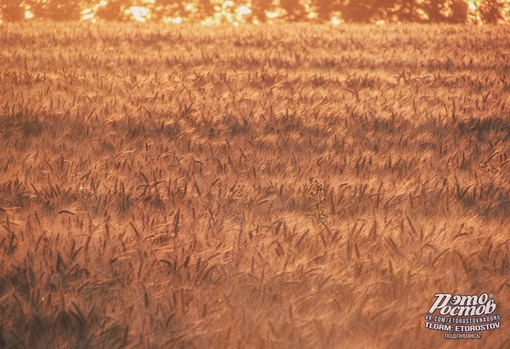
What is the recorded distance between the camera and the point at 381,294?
2.15 m

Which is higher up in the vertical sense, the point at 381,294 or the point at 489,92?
the point at 381,294

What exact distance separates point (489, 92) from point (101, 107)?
3115 mm

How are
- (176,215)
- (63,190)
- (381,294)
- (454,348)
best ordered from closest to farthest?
(454,348)
(381,294)
(176,215)
(63,190)

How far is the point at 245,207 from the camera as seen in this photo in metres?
2.88

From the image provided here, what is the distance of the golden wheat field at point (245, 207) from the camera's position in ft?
6.37

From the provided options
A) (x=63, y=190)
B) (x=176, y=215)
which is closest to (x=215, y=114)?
(x=63, y=190)

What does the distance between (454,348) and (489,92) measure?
13.5 ft

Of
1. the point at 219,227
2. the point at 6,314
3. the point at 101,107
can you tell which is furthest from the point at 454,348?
the point at 101,107

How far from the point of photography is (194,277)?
2.18m

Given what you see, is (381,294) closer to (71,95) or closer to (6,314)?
(6,314)

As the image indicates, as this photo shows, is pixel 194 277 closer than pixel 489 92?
Yes

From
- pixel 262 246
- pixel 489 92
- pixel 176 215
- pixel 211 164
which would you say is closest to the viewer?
pixel 262 246

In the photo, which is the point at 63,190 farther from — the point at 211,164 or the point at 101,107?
the point at 101,107

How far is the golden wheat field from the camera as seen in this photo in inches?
76.5
